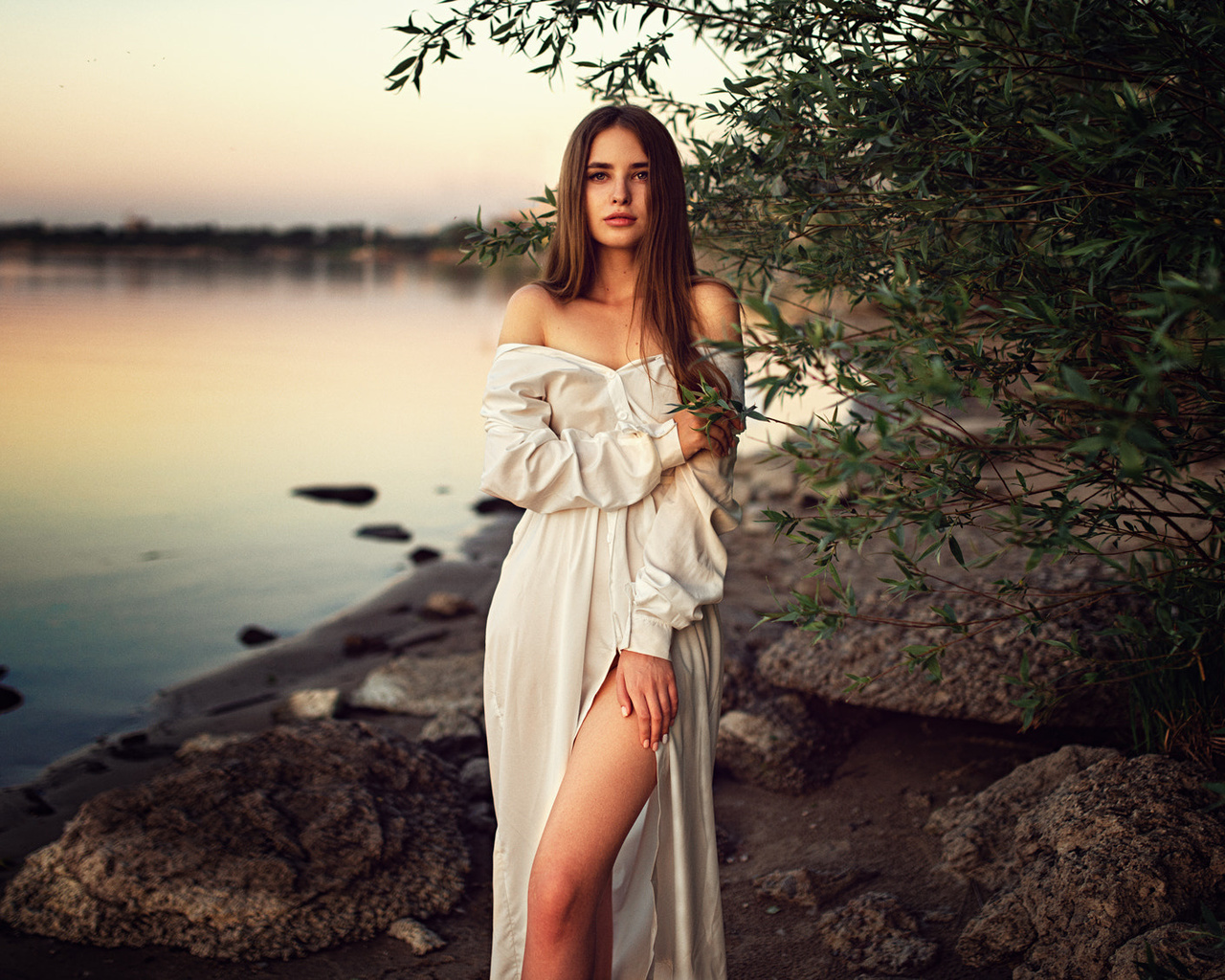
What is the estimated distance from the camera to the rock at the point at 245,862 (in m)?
3.42

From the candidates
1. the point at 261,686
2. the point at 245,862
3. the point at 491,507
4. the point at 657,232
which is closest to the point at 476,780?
the point at 245,862

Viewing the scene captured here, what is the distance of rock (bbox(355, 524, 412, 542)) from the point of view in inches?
448

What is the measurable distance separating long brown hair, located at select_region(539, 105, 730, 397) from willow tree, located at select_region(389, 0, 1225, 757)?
289 mm

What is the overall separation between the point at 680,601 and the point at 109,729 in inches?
216

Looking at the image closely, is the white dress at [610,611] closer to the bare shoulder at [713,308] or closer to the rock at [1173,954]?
the bare shoulder at [713,308]

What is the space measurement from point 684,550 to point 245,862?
2170mm

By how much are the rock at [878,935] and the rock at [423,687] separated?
2.49 meters

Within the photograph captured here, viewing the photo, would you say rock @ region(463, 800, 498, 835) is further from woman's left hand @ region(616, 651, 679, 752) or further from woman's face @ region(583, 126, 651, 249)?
woman's face @ region(583, 126, 651, 249)

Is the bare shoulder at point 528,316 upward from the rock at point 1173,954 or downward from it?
upward

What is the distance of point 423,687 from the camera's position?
5961mm

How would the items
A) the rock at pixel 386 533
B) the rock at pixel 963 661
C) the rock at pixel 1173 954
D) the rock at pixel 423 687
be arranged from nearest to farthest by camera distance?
the rock at pixel 1173 954 → the rock at pixel 963 661 → the rock at pixel 423 687 → the rock at pixel 386 533

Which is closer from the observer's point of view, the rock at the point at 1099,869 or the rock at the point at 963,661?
the rock at the point at 1099,869

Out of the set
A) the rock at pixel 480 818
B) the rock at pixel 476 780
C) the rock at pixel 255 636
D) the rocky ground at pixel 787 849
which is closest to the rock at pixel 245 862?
the rocky ground at pixel 787 849

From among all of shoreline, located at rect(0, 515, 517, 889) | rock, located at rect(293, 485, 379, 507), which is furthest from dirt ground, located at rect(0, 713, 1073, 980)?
rock, located at rect(293, 485, 379, 507)
